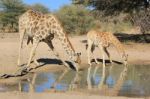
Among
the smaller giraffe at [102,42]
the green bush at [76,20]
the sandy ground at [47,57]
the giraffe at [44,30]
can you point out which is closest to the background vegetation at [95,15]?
the green bush at [76,20]

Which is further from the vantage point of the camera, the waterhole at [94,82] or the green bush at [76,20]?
the green bush at [76,20]

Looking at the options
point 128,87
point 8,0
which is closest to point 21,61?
point 128,87

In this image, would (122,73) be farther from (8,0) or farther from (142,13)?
(8,0)

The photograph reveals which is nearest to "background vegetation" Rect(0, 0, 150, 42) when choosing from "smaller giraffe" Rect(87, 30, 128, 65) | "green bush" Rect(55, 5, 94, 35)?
"green bush" Rect(55, 5, 94, 35)

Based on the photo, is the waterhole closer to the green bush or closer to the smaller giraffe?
the smaller giraffe

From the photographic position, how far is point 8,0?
47500 mm

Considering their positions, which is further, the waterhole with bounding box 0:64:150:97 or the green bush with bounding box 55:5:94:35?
the green bush with bounding box 55:5:94:35

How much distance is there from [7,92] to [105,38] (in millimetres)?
8995

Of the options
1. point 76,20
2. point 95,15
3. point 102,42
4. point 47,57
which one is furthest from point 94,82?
point 76,20

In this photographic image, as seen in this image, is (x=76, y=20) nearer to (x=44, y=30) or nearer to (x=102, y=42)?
(x=102, y=42)

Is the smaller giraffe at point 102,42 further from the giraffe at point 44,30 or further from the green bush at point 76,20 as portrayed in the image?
the green bush at point 76,20

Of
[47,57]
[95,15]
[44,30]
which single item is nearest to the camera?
[44,30]

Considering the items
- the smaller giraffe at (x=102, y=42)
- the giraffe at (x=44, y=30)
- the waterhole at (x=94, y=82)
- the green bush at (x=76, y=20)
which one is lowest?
the green bush at (x=76, y=20)

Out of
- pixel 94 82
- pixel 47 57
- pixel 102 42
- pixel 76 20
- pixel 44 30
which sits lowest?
pixel 76 20
